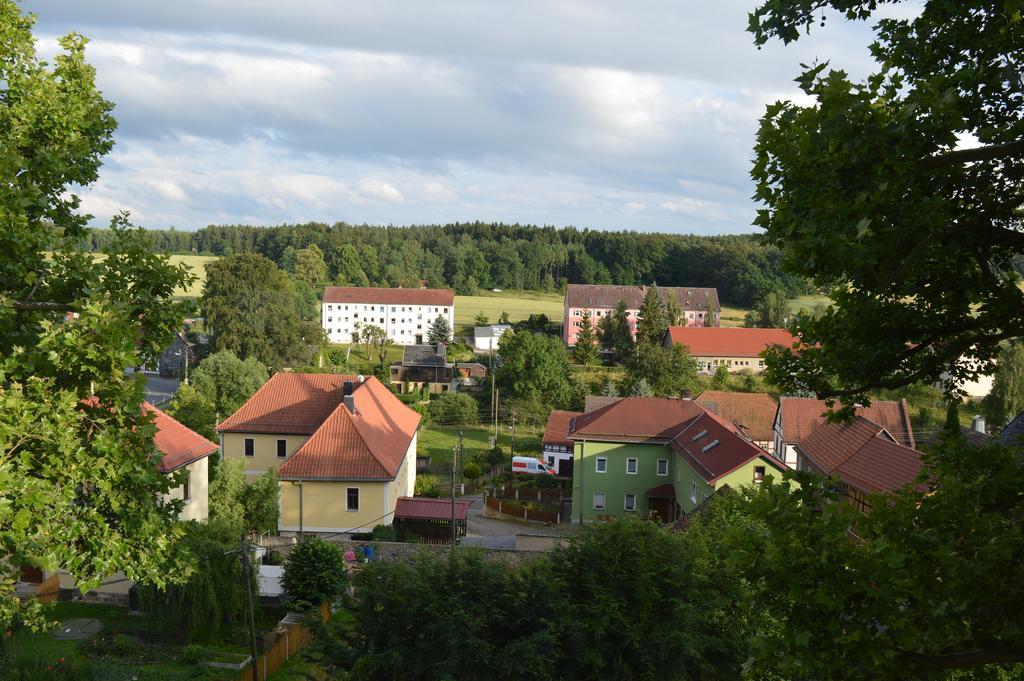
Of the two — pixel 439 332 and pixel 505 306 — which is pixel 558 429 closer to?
pixel 439 332

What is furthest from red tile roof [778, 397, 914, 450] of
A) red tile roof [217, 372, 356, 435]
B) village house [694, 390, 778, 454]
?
red tile roof [217, 372, 356, 435]

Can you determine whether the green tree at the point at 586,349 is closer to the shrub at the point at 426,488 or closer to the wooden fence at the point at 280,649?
the shrub at the point at 426,488

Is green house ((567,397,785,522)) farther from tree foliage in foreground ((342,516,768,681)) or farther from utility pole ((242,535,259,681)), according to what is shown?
tree foliage in foreground ((342,516,768,681))

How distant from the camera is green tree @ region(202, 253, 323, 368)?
54.9 metres

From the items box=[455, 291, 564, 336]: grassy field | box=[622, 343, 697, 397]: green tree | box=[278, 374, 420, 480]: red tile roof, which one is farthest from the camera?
box=[455, 291, 564, 336]: grassy field

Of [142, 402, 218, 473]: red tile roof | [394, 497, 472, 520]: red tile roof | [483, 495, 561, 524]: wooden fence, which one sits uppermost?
[142, 402, 218, 473]: red tile roof

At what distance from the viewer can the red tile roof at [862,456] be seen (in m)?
23.1

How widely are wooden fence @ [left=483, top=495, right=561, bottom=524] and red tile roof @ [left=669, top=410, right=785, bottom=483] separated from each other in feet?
21.5

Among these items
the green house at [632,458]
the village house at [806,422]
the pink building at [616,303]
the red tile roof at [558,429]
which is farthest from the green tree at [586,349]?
the green house at [632,458]

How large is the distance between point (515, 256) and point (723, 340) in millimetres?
71317

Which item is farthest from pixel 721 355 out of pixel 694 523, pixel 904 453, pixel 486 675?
Result: pixel 486 675

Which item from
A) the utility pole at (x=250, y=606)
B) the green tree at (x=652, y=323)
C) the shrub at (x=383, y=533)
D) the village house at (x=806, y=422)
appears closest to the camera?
the utility pole at (x=250, y=606)

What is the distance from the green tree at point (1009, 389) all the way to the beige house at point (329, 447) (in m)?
34.5

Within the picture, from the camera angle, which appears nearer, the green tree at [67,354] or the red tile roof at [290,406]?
the green tree at [67,354]
